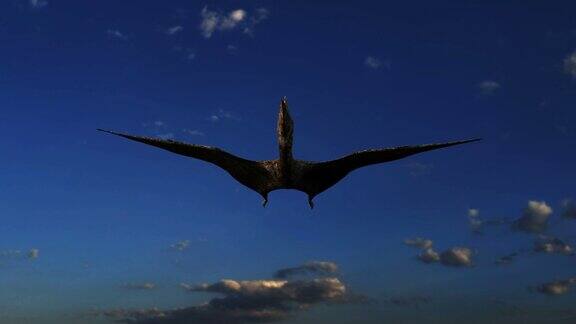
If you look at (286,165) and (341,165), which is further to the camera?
(341,165)

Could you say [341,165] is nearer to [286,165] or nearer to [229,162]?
[286,165]

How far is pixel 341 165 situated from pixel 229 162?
428 centimetres

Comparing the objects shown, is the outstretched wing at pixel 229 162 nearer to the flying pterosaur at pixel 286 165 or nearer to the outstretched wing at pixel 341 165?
the flying pterosaur at pixel 286 165

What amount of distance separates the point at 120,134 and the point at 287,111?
17.0 feet

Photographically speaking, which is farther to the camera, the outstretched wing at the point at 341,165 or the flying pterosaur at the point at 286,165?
the outstretched wing at the point at 341,165

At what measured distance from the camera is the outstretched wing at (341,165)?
20.1 m

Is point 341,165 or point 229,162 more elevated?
point 229,162

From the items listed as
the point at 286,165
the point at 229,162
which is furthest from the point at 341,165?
the point at 229,162

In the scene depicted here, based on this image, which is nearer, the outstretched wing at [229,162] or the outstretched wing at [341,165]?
the outstretched wing at [229,162]

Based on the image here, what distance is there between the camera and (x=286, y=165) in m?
20.8

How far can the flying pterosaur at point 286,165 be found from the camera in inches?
773

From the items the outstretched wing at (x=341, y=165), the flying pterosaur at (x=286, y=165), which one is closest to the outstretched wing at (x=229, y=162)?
the flying pterosaur at (x=286, y=165)

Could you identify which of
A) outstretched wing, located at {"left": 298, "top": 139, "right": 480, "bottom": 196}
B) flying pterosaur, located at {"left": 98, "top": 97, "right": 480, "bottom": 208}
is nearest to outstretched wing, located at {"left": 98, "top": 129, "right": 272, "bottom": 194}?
flying pterosaur, located at {"left": 98, "top": 97, "right": 480, "bottom": 208}

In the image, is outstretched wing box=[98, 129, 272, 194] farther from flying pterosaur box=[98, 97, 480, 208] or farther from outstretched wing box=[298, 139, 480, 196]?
outstretched wing box=[298, 139, 480, 196]
